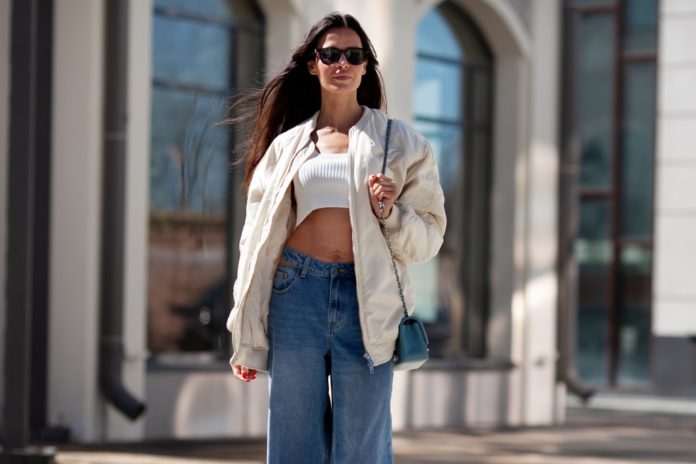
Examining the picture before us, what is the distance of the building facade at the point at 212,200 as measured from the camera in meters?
10.2

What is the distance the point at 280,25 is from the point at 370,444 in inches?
284

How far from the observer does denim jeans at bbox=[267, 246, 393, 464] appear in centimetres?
430

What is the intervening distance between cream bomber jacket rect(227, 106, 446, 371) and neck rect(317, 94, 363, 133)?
4 centimetres

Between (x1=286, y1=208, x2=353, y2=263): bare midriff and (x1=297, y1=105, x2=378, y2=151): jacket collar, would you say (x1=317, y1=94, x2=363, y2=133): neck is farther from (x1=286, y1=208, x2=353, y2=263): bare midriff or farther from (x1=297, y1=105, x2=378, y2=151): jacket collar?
(x1=286, y1=208, x2=353, y2=263): bare midriff

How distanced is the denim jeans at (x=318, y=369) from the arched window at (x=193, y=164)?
651 cm

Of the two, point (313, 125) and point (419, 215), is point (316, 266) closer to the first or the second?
point (419, 215)

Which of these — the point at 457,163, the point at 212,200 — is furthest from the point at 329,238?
the point at 457,163

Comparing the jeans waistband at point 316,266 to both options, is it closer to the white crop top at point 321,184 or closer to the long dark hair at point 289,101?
the white crop top at point 321,184

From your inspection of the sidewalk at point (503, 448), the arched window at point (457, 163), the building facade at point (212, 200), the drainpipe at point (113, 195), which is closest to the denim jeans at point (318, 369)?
the building facade at point (212, 200)

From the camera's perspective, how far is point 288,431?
14.4 feet

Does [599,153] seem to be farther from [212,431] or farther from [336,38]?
[336,38]

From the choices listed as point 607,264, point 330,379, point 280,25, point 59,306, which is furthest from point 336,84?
point 607,264

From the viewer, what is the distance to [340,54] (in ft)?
14.4

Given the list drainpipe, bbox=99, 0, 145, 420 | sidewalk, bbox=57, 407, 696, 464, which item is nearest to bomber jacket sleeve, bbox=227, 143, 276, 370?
sidewalk, bbox=57, 407, 696, 464
